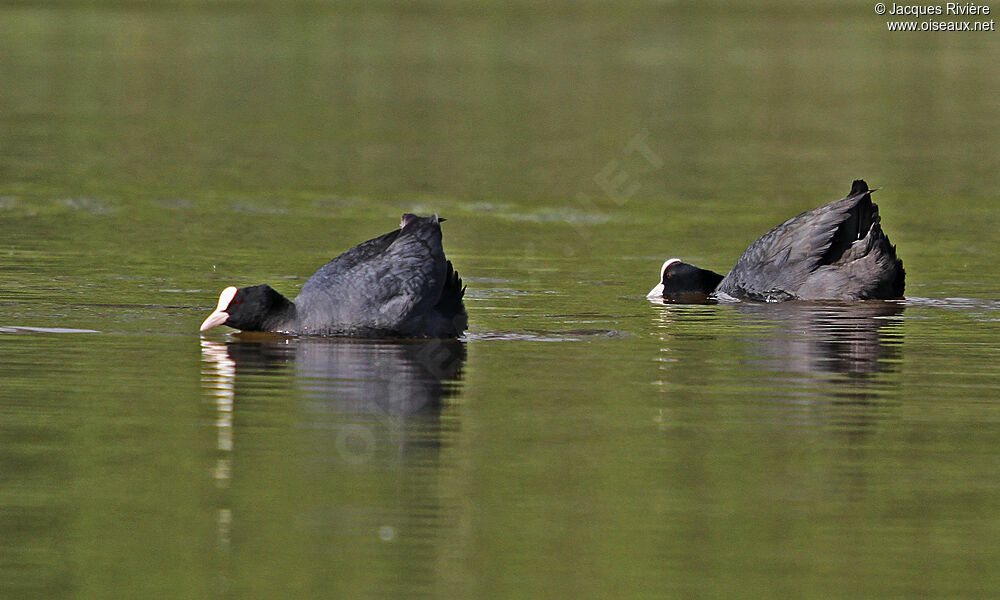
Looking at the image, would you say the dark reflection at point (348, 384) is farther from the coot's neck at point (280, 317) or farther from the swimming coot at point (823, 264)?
the swimming coot at point (823, 264)

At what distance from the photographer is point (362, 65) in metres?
66.6

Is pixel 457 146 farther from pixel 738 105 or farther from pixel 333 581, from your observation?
pixel 333 581

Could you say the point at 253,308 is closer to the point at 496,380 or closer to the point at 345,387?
the point at 345,387

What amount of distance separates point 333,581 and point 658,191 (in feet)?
78.8

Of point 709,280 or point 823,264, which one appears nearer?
point 823,264

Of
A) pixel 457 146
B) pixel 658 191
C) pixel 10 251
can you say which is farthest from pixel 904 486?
pixel 457 146

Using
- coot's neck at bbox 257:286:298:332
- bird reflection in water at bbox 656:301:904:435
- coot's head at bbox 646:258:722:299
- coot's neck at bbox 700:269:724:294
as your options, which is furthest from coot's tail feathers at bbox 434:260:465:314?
coot's neck at bbox 700:269:724:294

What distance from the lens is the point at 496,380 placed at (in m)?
15.8

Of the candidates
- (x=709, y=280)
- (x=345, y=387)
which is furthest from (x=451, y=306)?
(x=709, y=280)

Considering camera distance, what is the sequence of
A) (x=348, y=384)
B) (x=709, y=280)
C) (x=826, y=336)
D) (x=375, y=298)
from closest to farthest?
(x=348, y=384) < (x=375, y=298) < (x=826, y=336) < (x=709, y=280)

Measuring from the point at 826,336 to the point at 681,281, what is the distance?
12.1ft

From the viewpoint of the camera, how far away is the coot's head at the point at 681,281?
2184 centimetres

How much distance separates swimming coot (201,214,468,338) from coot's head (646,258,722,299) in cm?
430

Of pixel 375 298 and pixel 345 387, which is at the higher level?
pixel 375 298
